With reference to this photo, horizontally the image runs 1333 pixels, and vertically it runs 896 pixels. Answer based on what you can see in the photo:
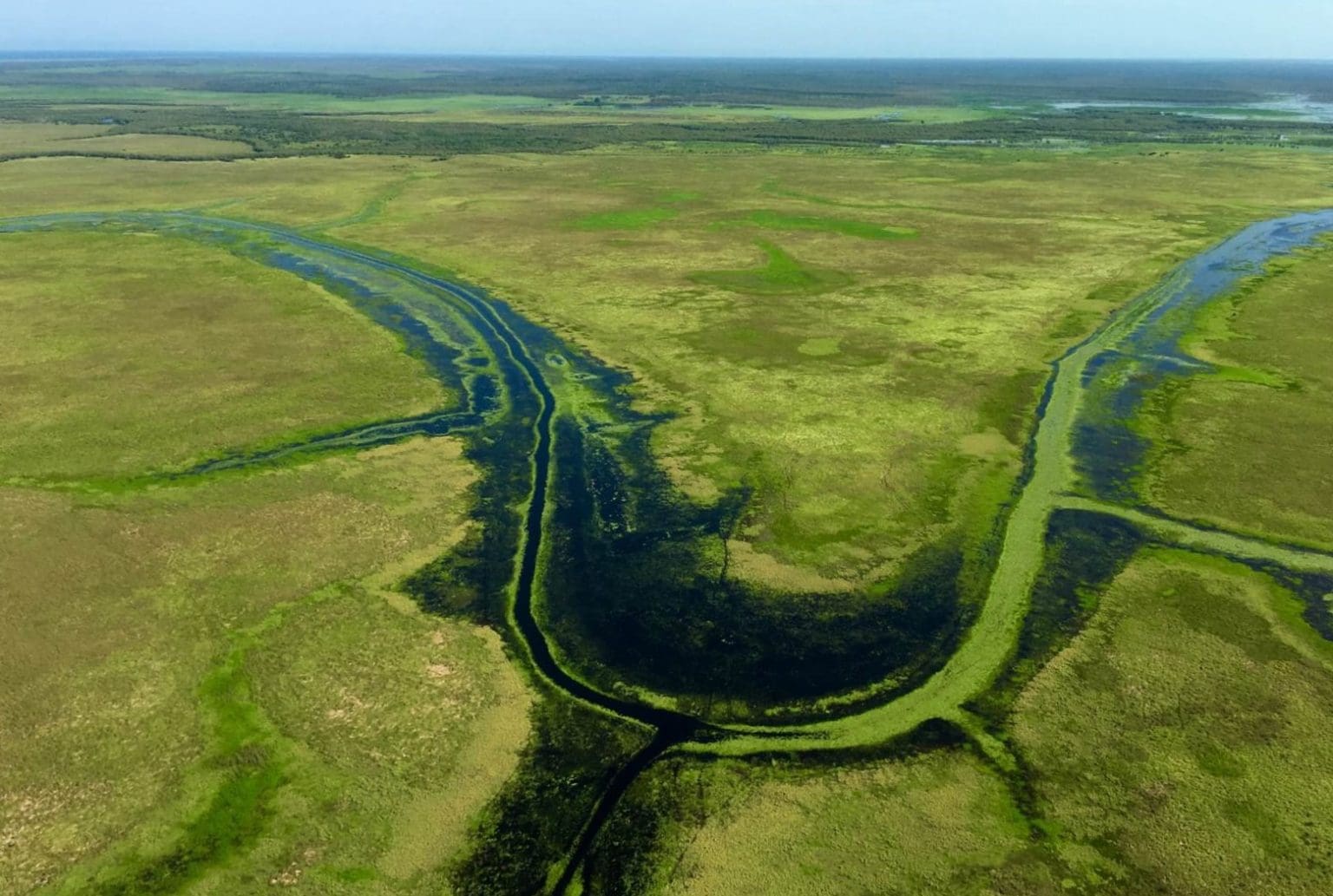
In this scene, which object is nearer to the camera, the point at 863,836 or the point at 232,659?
the point at 863,836

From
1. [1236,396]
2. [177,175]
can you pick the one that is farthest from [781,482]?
[177,175]

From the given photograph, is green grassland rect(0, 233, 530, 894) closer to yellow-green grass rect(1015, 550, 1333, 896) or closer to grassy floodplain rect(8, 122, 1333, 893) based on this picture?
grassy floodplain rect(8, 122, 1333, 893)

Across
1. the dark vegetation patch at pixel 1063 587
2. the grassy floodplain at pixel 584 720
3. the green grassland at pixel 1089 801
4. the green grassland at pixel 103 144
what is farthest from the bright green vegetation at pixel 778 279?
the green grassland at pixel 103 144

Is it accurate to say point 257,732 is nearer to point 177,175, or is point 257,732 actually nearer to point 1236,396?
point 1236,396

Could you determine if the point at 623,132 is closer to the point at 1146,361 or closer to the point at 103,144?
the point at 103,144

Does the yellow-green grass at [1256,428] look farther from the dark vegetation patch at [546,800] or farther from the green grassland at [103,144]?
the green grassland at [103,144]

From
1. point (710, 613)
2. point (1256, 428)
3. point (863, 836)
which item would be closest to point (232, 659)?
point (710, 613)

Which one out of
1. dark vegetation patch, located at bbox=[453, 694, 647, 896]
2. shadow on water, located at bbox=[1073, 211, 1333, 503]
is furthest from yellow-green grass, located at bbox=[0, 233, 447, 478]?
shadow on water, located at bbox=[1073, 211, 1333, 503]
